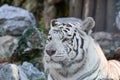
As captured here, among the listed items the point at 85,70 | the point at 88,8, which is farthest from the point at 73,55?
the point at 88,8

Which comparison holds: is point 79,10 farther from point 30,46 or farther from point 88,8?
point 30,46

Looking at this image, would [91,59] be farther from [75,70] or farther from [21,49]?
[21,49]

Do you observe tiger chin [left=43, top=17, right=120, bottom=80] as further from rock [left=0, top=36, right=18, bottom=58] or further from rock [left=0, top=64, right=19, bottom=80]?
rock [left=0, top=36, right=18, bottom=58]

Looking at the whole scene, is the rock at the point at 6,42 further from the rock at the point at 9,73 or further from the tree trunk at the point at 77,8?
the rock at the point at 9,73

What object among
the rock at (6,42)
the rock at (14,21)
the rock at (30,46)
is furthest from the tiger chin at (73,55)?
the rock at (14,21)

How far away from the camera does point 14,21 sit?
34.4ft

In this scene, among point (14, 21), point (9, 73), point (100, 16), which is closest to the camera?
point (9, 73)

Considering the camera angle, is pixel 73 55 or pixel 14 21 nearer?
pixel 73 55

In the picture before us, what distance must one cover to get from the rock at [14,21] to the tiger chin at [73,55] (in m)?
5.24

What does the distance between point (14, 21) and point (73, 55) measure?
579 cm

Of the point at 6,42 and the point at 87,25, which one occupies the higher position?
the point at 87,25

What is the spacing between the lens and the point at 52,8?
14586 mm

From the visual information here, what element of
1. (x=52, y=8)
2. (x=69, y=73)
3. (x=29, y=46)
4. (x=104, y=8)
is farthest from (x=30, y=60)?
(x=52, y=8)

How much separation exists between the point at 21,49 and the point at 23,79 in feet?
7.81
